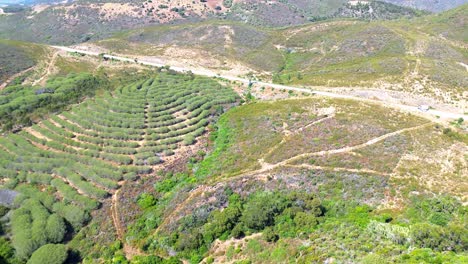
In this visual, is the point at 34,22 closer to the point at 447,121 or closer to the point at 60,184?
the point at 60,184

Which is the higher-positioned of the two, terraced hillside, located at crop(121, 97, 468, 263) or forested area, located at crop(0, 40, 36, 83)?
forested area, located at crop(0, 40, 36, 83)

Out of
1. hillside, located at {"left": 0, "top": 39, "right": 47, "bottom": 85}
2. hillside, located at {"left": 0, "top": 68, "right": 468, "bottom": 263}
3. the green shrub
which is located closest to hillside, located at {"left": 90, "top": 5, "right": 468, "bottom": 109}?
hillside, located at {"left": 0, "top": 68, "right": 468, "bottom": 263}

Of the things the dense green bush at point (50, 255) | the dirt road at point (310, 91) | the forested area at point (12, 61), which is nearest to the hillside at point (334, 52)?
the dirt road at point (310, 91)

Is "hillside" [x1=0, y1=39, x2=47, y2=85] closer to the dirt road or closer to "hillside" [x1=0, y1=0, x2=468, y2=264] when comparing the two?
"hillside" [x1=0, y1=0, x2=468, y2=264]

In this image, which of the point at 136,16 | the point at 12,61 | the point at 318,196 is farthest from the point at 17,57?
the point at 136,16

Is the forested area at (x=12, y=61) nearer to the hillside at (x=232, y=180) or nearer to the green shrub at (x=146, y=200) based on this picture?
the hillside at (x=232, y=180)

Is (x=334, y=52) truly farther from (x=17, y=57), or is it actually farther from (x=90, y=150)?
(x=17, y=57)

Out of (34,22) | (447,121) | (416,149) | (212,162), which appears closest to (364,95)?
(447,121)
